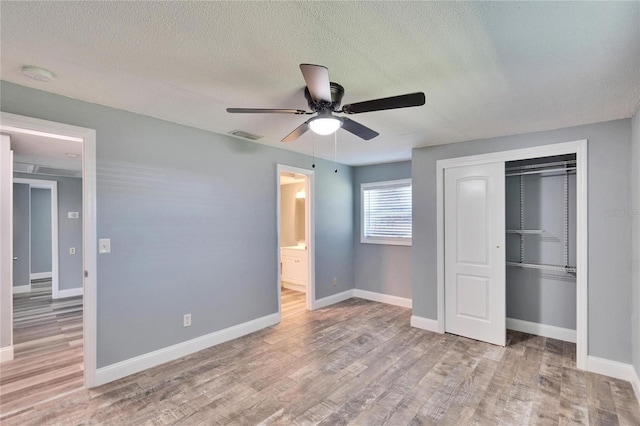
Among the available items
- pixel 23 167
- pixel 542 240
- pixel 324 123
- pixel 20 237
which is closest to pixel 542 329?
pixel 542 240

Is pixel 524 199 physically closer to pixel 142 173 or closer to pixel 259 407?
pixel 259 407

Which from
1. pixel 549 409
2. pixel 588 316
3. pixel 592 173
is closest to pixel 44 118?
pixel 549 409

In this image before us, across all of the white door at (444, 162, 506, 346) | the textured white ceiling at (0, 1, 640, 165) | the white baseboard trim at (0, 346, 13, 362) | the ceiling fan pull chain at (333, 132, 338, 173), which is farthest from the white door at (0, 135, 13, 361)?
the white door at (444, 162, 506, 346)

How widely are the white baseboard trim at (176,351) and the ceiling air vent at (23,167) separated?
166 inches

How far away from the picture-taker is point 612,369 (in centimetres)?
281

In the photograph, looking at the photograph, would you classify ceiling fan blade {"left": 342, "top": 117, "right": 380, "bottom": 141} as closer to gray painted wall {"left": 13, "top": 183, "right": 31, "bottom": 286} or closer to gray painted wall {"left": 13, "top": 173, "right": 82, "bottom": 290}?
gray painted wall {"left": 13, "top": 173, "right": 82, "bottom": 290}

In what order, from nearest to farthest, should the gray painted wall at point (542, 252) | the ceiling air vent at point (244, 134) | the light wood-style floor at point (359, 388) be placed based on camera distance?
the light wood-style floor at point (359, 388), the ceiling air vent at point (244, 134), the gray painted wall at point (542, 252)

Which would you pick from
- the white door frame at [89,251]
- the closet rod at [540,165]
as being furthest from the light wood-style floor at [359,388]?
the closet rod at [540,165]

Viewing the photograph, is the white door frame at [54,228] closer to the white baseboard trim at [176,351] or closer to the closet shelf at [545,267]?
the white baseboard trim at [176,351]

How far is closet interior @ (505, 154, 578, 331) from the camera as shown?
3549 millimetres

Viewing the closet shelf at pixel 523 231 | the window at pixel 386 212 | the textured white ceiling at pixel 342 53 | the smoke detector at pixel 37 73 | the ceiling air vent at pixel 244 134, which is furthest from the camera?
the window at pixel 386 212

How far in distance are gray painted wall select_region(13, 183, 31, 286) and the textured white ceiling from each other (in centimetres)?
534

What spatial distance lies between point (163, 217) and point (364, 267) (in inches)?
141

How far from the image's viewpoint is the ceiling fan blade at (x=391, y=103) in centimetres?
175
